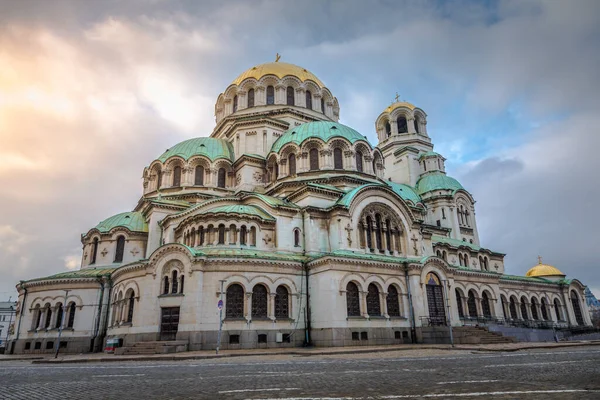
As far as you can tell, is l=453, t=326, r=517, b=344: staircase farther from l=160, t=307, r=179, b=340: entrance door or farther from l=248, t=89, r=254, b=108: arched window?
A: l=248, t=89, r=254, b=108: arched window

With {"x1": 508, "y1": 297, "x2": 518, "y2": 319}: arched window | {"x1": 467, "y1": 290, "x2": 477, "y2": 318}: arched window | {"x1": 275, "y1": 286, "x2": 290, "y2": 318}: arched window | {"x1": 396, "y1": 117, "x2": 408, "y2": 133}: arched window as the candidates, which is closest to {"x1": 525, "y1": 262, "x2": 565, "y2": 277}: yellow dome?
{"x1": 508, "y1": 297, "x2": 518, "y2": 319}: arched window

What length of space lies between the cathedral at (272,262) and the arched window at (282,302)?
0.09 metres

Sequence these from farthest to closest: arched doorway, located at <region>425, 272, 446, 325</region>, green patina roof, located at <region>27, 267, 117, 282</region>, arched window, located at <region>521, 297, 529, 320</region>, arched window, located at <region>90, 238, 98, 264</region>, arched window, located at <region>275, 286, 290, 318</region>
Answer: arched window, located at <region>521, 297, 529, 320</region> < arched window, located at <region>90, 238, 98, 264</region> < green patina roof, located at <region>27, 267, 117, 282</region> < arched doorway, located at <region>425, 272, 446, 325</region> < arched window, located at <region>275, 286, 290, 318</region>

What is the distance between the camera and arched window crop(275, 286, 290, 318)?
2800 centimetres

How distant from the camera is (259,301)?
90.3 feet

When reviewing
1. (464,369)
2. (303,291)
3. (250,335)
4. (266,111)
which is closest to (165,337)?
(250,335)

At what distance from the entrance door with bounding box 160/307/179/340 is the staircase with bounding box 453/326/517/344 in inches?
719

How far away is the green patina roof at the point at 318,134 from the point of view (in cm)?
3753

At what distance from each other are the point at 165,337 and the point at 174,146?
2278cm

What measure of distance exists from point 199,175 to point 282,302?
706 inches

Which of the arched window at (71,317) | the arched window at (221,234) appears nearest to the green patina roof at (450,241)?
the arched window at (221,234)

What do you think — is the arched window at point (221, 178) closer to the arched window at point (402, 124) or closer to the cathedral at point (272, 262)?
the cathedral at point (272, 262)

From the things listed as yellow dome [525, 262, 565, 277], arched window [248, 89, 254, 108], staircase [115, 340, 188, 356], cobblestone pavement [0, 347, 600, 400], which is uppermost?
arched window [248, 89, 254, 108]

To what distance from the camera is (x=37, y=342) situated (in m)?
31.3
